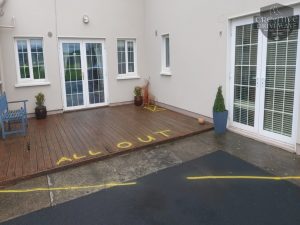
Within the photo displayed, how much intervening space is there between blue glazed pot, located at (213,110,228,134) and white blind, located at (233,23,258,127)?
0.31 meters

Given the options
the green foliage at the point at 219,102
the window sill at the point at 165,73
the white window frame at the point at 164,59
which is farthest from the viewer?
the white window frame at the point at 164,59

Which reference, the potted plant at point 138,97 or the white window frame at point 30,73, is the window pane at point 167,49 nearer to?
the potted plant at point 138,97

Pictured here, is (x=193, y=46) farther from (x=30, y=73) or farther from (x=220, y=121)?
(x=30, y=73)

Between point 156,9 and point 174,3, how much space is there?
1105mm

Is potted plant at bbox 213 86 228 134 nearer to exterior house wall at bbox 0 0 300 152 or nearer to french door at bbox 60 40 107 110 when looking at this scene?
exterior house wall at bbox 0 0 300 152

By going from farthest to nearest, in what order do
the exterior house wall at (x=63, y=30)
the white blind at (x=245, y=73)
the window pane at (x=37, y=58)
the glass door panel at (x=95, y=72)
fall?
the glass door panel at (x=95, y=72) < the window pane at (x=37, y=58) < the exterior house wall at (x=63, y=30) < the white blind at (x=245, y=73)

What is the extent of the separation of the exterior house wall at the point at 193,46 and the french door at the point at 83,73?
6.02 feet

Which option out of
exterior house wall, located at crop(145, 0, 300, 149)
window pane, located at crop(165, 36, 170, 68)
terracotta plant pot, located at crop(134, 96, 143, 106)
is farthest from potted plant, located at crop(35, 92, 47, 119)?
window pane, located at crop(165, 36, 170, 68)

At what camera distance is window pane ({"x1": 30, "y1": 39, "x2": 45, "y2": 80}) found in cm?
751

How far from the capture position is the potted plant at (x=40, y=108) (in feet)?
24.3

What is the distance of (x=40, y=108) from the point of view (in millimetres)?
7441

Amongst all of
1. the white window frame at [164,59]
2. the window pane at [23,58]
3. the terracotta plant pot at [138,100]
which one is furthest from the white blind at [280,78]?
the window pane at [23,58]

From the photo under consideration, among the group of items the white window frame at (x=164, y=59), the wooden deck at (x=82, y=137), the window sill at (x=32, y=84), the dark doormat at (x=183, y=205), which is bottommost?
the dark doormat at (x=183, y=205)

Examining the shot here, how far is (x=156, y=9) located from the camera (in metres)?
8.21
